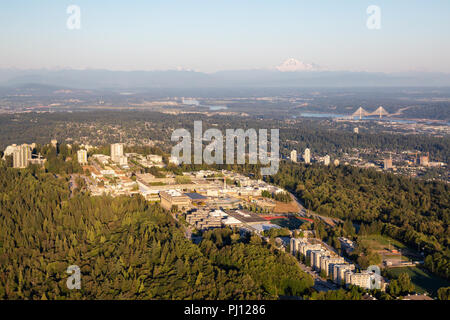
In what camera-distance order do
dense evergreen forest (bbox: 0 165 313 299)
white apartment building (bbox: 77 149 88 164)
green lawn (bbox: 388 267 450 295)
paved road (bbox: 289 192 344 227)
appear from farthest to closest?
white apartment building (bbox: 77 149 88 164) → paved road (bbox: 289 192 344 227) → green lawn (bbox: 388 267 450 295) → dense evergreen forest (bbox: 0 165 313 299)

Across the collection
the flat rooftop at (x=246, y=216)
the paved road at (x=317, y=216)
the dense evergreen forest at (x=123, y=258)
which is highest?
the dense evergreen forest at (x=123, y=258)

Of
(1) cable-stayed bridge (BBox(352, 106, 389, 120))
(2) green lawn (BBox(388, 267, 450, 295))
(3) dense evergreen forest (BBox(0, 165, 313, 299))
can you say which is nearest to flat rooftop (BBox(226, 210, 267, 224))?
(3) dense evergreen forest (BBox(0, 165, 313, 299))

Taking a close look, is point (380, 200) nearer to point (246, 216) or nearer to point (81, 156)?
point (246, 216)

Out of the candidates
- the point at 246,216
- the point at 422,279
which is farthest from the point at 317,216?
the point at 422,279

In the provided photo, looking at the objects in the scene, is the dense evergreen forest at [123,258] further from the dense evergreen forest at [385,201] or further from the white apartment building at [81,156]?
the white apartment building at [81,156]

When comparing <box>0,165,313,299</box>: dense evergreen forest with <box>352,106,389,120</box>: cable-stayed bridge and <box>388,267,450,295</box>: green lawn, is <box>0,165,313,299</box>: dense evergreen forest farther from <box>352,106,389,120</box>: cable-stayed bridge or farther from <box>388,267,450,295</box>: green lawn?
<box>352,106,389,120</box>: cable-stayed bridge

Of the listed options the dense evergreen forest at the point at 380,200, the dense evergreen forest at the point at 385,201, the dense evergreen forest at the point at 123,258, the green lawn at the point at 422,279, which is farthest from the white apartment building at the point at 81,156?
the green lawn at the point at 422,279
